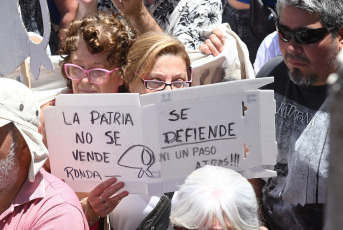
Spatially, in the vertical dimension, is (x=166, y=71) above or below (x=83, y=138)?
above

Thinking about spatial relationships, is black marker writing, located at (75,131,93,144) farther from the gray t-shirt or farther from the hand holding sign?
the gray t-shirt

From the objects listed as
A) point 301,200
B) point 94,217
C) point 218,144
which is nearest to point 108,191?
point 94,217

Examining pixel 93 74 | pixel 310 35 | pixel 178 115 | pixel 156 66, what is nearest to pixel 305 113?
pixel 310 35

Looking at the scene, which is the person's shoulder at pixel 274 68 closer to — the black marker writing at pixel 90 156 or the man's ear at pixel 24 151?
the black marker writing at pixel 90 156

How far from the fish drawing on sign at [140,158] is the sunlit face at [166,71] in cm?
39

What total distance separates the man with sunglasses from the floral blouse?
0.78 m

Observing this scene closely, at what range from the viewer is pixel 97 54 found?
258 centimetres

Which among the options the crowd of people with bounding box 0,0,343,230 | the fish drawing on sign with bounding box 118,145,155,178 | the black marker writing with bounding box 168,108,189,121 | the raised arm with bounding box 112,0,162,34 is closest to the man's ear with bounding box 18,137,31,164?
the crowd of people with bounding box 0,0,343,230


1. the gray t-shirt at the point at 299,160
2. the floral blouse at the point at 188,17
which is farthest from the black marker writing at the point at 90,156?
the floral blouse at the point at 188,17

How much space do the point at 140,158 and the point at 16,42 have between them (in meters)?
0.98

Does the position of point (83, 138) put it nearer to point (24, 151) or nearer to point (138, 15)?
point (24, 151)

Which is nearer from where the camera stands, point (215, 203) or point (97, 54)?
point (215, 203)

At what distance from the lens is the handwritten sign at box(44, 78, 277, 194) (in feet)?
6.70

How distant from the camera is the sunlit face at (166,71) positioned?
2391 mm
